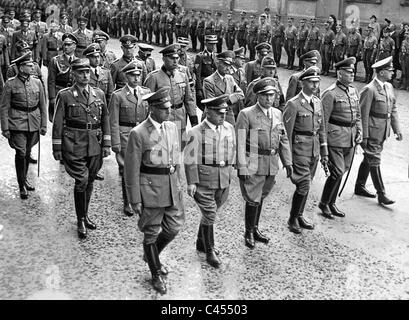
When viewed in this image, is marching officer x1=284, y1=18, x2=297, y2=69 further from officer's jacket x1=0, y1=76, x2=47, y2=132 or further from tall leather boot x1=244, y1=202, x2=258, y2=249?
tall leather boot x1=244, y1=202, x2=258, y2=249

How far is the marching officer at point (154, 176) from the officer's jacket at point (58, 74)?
14.1 ft

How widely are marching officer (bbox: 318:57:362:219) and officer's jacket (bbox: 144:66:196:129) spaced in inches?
71.5

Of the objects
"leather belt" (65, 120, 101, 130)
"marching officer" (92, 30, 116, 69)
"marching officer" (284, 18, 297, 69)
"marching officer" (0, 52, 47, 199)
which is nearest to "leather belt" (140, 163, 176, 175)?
"leather belt" (65, 120, 101, 130)

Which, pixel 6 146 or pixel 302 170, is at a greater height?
pixel 302 170

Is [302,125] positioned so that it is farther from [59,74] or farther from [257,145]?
[59,74]

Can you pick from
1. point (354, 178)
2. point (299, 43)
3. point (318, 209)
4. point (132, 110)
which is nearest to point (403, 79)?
point (299, 43)

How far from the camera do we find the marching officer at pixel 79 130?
6465 mm

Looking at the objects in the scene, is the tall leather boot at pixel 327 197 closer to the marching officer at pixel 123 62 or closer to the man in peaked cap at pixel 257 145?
the man in peaked cap at pixel 257 145

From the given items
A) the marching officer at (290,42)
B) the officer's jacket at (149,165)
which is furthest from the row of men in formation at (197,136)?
the marching officer at (290,42)

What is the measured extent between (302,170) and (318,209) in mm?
995

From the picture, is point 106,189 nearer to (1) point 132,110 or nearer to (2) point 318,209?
(1) point 132,110

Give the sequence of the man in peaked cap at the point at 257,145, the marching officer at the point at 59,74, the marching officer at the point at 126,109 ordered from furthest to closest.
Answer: the marching officer at the point at 59,74
the marching officer at the point at 126,109
the man in peaked cap at the point at 257,145

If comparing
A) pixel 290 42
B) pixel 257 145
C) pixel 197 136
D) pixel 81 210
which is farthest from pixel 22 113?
pixel 290 42

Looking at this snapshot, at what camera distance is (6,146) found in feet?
32.7
